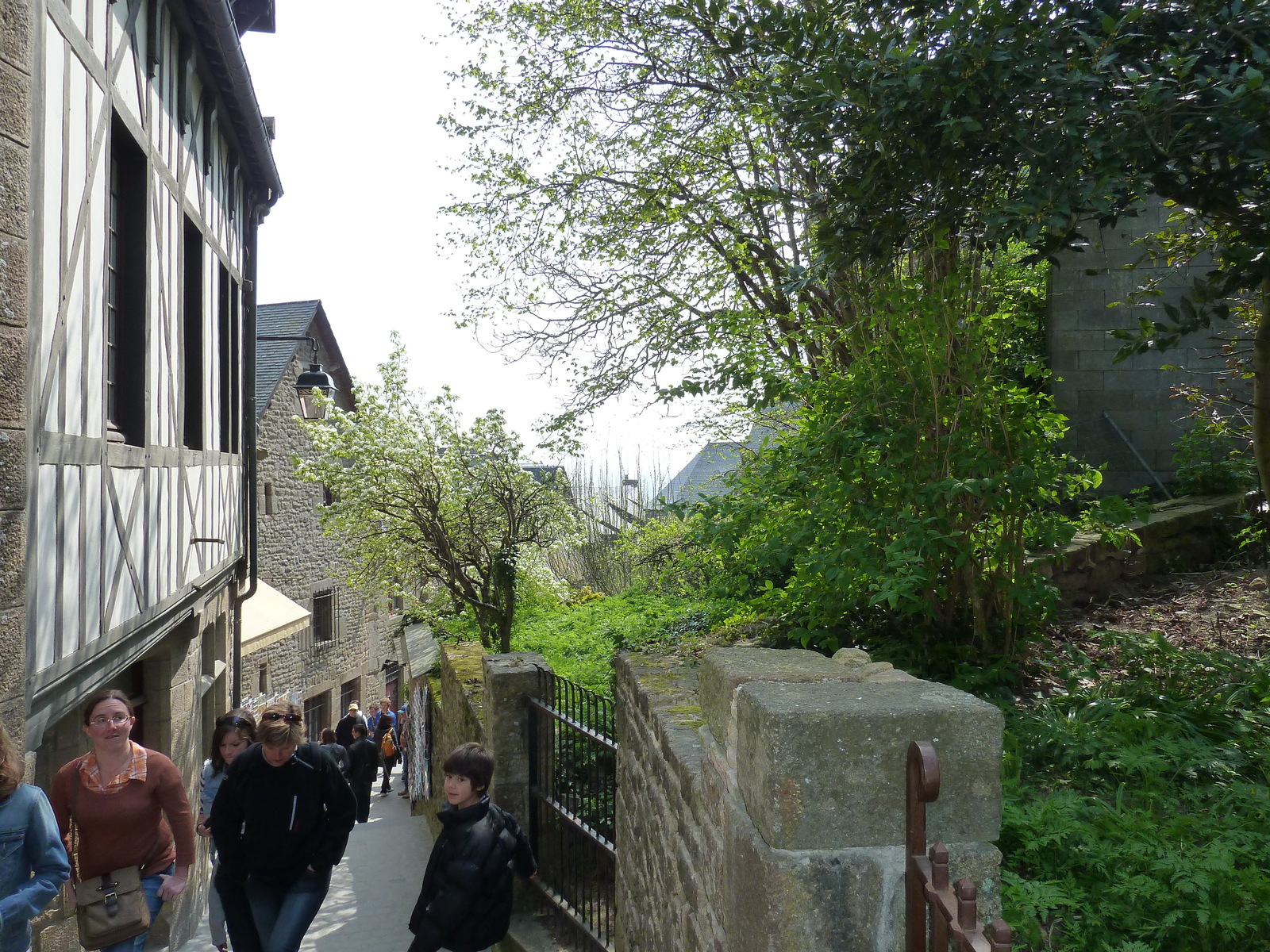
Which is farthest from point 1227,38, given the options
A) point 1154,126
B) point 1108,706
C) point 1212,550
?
point 1212,550

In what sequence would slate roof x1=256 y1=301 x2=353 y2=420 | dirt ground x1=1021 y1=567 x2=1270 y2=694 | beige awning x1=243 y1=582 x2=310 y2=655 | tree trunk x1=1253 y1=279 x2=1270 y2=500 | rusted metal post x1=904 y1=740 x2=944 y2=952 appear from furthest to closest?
slate roof x1=256 y1=301 x2=353 y2=420 → beige awning x1=243 y1=582 x2=310 y2=655 → dirt ground x1=1021 y1=567 x2=1270 y2=694 → tree trunk x1=1253 y1=279 x2=1270 y2=500 → rusted metal post x1=904 y1=740 x2=944 y2=952

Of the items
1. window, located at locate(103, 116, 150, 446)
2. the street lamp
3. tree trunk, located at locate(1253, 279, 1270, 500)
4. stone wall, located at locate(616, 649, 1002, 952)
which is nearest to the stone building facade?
the street lamp

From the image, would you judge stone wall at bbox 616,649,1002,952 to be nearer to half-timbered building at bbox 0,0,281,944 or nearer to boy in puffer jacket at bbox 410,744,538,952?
boy in puffer jacket at bbox 410,744,538,952

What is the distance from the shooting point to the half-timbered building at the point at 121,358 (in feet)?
11.4

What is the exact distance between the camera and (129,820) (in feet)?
12.4

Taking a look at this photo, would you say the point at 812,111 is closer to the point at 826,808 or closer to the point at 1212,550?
the point at 826,808

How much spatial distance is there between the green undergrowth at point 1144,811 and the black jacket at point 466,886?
225cm

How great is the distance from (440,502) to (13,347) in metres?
10.2

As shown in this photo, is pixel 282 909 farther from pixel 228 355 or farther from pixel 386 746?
pixel 386 746

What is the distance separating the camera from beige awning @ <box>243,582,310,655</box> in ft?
35.0

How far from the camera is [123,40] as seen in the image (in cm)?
509

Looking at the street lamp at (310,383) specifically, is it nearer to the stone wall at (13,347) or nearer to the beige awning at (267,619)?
the beige awning at (267,619)

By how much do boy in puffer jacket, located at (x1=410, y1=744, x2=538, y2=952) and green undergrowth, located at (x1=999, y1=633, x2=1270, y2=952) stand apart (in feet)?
7.35

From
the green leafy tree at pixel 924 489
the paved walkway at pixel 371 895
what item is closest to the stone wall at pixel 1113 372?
the green leafy tree at pixel 924 489
